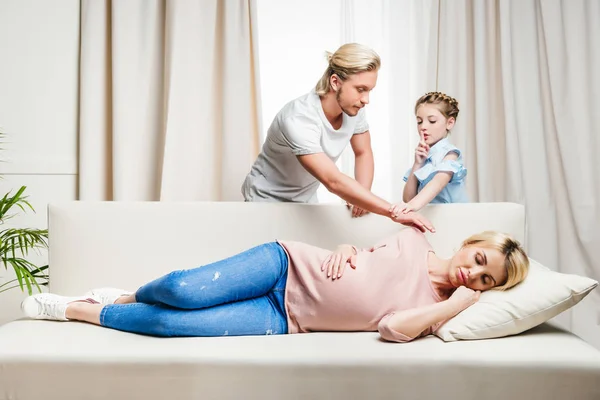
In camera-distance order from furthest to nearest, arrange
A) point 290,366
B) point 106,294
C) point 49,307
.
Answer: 1. point 106,294
2. point 49,307
3. point 290,366

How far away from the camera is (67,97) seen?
142 inches

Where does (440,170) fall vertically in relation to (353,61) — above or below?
below

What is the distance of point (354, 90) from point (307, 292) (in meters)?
0.80

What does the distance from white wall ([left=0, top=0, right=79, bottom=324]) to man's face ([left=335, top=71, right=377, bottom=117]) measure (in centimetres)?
188

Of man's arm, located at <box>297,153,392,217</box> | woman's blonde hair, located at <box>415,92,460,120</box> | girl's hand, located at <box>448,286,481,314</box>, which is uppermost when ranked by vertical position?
woman's blonde hair, located at <box>415,92,460,120</box>

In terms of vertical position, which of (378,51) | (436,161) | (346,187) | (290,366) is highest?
(378,51)

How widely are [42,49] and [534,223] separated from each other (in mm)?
2969

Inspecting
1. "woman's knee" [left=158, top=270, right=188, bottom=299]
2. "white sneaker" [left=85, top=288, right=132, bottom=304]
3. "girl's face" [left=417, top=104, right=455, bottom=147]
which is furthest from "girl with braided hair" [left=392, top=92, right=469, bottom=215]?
"white sneaker" [left=85, top=288, right=132, bottom=304]

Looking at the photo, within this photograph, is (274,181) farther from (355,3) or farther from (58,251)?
(355,3)

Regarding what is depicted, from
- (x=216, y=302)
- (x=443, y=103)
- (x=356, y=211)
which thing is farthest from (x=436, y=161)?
(x=216, y=302)

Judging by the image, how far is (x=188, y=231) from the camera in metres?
2.39

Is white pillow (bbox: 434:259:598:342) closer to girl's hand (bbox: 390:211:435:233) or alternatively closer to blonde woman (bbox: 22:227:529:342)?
blonde woman (bbox: 22:227:529:342)

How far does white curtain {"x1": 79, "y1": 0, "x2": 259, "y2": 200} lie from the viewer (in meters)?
3.58

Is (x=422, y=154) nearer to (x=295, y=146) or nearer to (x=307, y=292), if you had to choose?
(x=295, y=146)
